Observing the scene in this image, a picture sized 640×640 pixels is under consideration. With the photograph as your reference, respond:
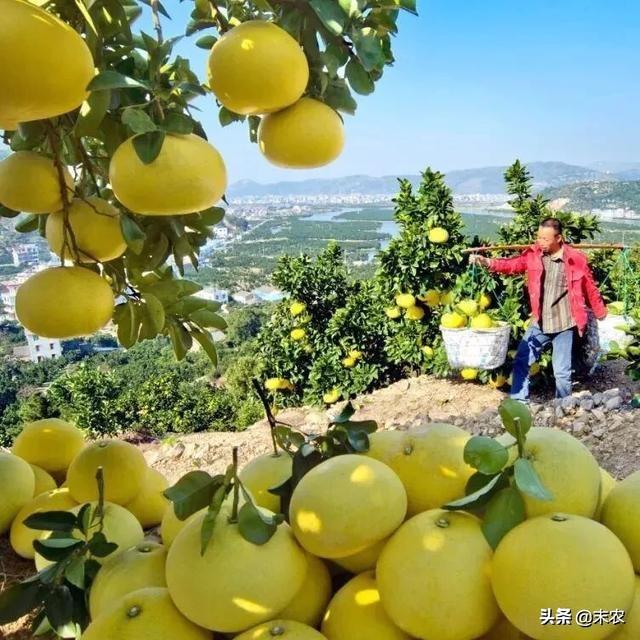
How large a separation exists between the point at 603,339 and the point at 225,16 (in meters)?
6.23

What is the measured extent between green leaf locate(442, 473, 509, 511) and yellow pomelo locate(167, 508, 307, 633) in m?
0.23

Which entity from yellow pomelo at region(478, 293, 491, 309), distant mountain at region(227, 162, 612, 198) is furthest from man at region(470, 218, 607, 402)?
distant mountain at region(227, 162, 612, 198)

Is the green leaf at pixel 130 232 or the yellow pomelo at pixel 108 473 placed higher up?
the green leaf at pixel 130 232

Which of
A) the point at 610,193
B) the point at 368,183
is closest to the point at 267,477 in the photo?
the point at 610,193

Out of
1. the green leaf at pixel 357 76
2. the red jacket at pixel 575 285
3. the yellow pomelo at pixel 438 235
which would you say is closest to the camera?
the green leaf at pixel 357 76

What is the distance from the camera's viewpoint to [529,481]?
841 millimetres

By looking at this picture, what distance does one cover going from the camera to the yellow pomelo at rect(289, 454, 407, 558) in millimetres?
868

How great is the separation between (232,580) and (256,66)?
70 centimetres

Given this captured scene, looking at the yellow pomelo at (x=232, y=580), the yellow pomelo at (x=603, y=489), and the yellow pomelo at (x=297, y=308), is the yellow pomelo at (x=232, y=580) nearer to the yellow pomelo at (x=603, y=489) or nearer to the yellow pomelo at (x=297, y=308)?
the yellow pomelo at (x=603, y=489)

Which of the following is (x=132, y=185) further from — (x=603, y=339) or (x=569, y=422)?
(x=603, y=339)

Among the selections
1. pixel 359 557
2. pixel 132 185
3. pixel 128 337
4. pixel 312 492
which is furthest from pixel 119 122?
pixel 359 557

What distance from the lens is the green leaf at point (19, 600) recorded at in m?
1.02

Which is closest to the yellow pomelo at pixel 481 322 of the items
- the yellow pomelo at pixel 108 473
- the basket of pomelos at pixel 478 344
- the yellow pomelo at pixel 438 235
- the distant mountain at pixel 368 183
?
the basket of pomelos at pixel 478 344

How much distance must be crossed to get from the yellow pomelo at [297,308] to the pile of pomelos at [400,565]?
688 cm
